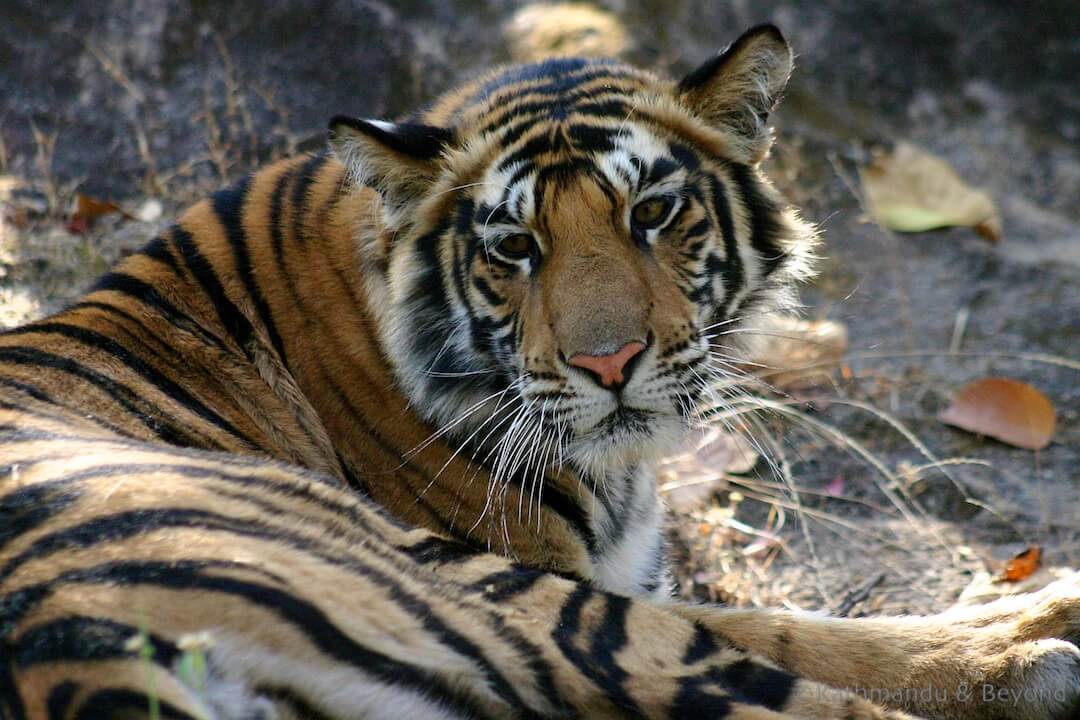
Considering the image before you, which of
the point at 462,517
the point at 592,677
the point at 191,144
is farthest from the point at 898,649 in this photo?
the point at 191,144

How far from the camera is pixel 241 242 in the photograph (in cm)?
273

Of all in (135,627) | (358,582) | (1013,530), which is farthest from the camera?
(1013,530)

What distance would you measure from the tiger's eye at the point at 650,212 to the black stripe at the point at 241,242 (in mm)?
830

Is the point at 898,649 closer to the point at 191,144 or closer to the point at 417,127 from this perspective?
the point at 417,127

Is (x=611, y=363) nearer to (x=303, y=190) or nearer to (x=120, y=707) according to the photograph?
(x=303, y=190)

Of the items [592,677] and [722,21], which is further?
Answer: [722,21]

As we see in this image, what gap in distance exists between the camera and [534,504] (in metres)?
2.60

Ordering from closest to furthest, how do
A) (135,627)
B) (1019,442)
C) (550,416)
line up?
(135,627), (550,416), (1019,442)

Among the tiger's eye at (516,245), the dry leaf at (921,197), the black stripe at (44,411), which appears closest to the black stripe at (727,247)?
the tiger's eye at (516,245)

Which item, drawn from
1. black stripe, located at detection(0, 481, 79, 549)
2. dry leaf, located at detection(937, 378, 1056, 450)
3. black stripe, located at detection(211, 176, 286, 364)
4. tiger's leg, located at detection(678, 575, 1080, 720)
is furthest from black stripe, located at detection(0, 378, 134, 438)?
dry leaf, located at detection(937, 378, 1056, 450)

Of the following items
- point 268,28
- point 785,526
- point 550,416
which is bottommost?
point 785,526

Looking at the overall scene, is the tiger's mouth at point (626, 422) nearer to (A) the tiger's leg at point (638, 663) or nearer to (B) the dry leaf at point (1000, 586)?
(A) the tiger's leg at point (638, 663)

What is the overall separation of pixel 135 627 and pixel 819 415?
2.72 m

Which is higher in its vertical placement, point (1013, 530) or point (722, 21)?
point (722, 21)
